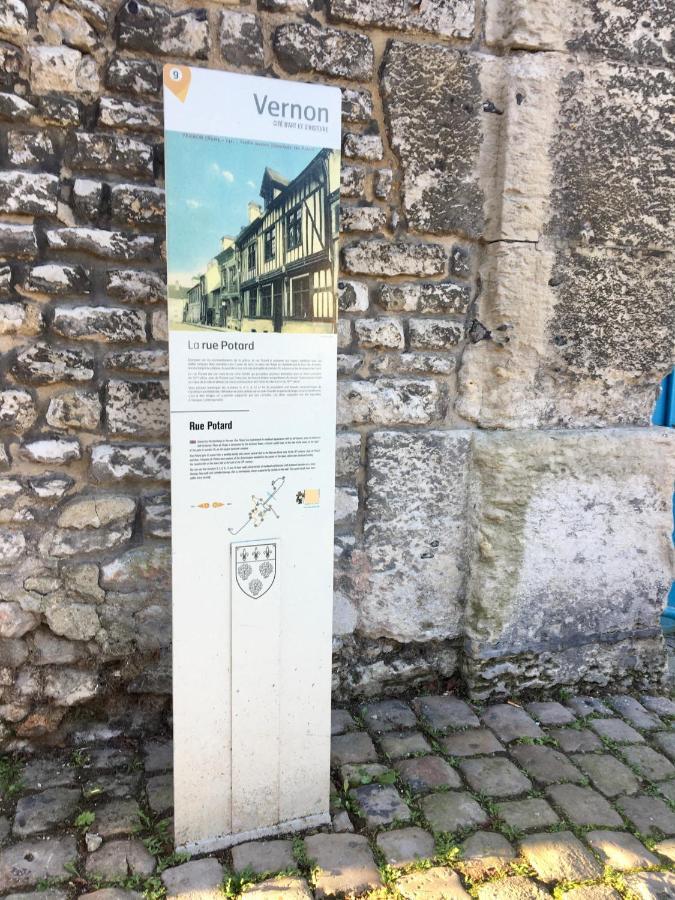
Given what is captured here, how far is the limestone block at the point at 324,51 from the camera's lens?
7.34ft

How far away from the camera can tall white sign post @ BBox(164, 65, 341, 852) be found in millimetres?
1741

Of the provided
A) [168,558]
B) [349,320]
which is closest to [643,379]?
[349,320]

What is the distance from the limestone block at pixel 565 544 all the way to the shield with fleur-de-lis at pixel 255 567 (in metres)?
1.09

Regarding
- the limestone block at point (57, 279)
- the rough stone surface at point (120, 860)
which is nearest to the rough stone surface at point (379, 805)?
the rough stone surface at point (120, 860)

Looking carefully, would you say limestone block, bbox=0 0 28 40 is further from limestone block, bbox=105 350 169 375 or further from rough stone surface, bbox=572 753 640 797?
rough stone surface, bbox=572 753 640 797

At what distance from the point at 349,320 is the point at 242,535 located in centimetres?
101

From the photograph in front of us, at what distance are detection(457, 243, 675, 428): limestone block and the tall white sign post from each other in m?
0.90

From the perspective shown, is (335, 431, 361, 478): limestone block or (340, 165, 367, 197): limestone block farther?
(335, 431, 361, 478): limestone block

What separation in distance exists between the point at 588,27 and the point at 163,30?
1543 millimetres

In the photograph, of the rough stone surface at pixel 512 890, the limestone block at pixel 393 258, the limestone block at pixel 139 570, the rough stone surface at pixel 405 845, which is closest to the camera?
the rough stone surface at pixel 512 890

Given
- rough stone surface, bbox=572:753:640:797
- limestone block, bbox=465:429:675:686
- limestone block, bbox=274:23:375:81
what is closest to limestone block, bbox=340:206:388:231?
limestone block, bbox=274:23:375:81

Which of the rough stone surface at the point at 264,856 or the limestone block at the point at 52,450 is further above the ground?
the limestone block at the point at 52,450

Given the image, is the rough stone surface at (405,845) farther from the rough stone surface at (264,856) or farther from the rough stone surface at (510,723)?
the rough stone surface at (510,723)

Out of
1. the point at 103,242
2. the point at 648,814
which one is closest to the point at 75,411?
the point at 103,242
